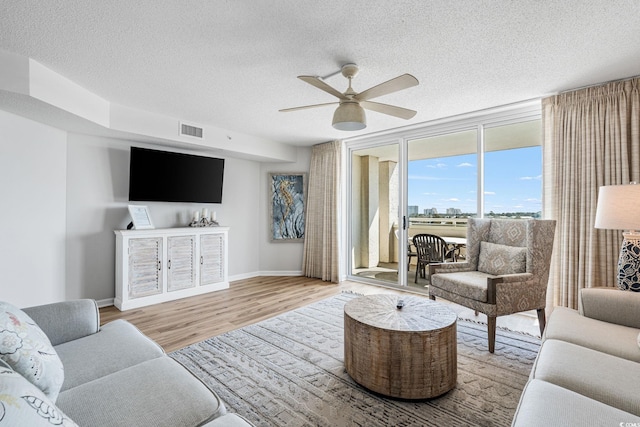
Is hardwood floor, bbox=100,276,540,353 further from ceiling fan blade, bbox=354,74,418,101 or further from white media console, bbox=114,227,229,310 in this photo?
ceiling fan blade, bbox=354,74,418,101

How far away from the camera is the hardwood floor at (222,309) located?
285 cm

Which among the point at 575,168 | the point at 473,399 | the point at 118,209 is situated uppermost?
the point at 575,168

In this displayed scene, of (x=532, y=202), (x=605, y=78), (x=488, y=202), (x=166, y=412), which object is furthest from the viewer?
(x=488, y=202)

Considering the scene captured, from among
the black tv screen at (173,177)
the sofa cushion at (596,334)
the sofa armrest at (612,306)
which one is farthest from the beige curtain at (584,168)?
the black tv screen at (173,177)

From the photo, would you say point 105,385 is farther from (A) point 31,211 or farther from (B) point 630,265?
(B) point 630,265

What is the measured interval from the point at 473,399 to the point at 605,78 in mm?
2988

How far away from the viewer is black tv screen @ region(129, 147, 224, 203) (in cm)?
376

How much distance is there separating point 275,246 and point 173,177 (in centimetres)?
216

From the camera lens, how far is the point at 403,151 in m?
4.39

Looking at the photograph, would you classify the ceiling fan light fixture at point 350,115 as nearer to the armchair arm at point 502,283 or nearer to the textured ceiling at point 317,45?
the textured ceiling at point 317,45

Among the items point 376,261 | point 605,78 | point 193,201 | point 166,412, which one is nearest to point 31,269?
point 193,201

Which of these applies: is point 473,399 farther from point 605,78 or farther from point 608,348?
point 605,78

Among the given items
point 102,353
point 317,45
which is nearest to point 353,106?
point 317,45

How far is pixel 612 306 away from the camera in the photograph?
5.99 feet
